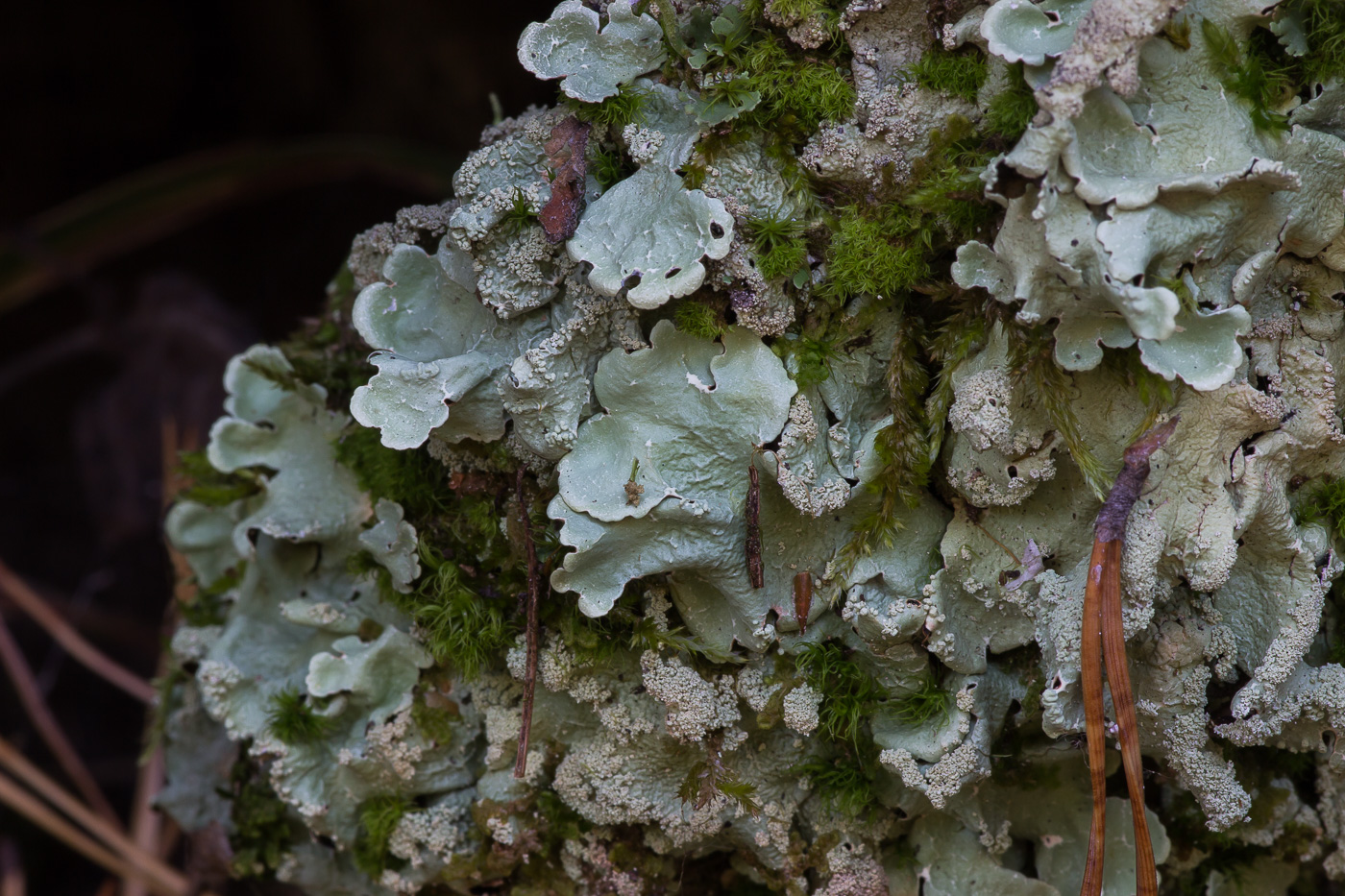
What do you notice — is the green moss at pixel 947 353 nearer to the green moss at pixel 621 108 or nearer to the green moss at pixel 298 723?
the green moss at pixel 621 108

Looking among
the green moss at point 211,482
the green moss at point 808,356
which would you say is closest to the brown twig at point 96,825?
the green moss at point 211,482

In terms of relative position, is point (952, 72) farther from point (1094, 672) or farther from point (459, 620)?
point (459, 620)

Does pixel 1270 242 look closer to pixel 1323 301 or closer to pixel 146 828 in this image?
pixel 1323 301

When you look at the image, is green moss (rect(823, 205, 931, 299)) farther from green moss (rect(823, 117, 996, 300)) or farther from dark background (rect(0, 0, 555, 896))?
dark background (rect(0, 0, 555, 896))

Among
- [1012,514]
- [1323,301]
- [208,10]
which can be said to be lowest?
[1012,514]

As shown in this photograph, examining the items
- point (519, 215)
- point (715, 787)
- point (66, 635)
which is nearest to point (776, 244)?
point (519, 215)

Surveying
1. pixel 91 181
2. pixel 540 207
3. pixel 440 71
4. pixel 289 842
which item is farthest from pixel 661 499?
pixel 91 181

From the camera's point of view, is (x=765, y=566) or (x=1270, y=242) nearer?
(x=1270, y=242)

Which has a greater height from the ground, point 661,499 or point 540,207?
point 540,207
